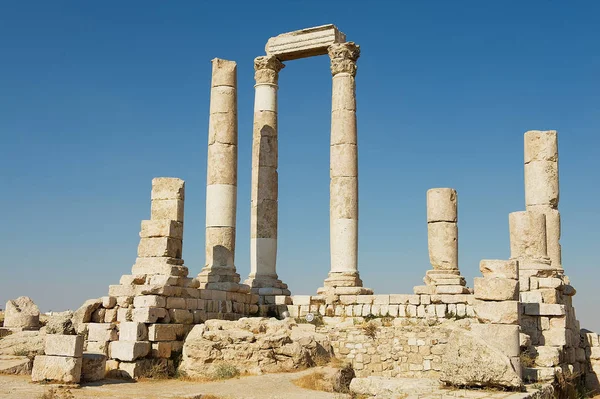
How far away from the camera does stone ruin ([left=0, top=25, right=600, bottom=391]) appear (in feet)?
53.8

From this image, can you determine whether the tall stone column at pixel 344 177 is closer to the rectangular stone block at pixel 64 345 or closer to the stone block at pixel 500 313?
the stone block at pixel 500 313

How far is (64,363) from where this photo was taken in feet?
51.4

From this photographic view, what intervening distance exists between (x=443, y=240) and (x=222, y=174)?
7377mm

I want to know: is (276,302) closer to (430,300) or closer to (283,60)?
(430,300)

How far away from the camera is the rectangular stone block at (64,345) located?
51.9 ft

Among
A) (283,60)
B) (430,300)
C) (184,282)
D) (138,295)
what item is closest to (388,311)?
(430,300)

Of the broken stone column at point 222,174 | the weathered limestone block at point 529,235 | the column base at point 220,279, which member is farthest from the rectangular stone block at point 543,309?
the broken stone column at point 222,174

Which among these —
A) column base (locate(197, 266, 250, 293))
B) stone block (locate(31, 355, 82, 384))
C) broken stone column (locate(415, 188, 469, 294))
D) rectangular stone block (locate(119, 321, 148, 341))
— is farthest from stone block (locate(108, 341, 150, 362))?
broken stone column (locate(415, 188, 469, 294))

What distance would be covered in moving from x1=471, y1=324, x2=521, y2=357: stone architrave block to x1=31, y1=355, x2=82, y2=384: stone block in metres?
8.42

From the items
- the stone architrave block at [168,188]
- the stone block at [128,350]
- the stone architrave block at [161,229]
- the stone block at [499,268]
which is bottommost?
the stone block at [128,350]

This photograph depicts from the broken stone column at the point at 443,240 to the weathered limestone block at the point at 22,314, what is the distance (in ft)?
41.3

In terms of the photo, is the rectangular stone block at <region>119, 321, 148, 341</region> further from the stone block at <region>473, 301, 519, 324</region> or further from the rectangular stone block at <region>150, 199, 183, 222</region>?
the stone block at <region>473, 301, 519, 324</region>

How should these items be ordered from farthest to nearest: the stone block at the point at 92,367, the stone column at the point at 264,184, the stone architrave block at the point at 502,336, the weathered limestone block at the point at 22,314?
the stone column at the point at 264,184, the weathered limestone block at the point at 22,314, the stone block at the point at 92,367, the stone architrave block at the point at 502,336

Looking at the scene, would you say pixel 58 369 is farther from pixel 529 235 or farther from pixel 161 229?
pixel 529 235
